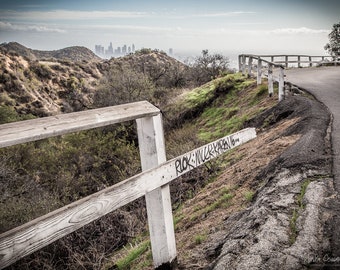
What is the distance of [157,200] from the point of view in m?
2.82

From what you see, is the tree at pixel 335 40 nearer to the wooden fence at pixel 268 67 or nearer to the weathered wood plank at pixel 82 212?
the wooden fence at pixel 268 67

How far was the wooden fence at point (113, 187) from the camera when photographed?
1.85 meters

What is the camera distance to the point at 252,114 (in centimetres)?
1179

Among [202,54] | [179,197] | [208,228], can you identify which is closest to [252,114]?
[179,197]

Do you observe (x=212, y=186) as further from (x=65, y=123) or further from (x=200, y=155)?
(x=65, y=123)

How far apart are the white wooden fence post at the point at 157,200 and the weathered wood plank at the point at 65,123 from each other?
14 centimetres

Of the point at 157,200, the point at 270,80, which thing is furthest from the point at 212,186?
the point at 270,80

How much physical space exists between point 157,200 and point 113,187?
0.59 meters

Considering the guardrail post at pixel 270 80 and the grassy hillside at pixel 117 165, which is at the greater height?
the guardrail post at pixel 270 80

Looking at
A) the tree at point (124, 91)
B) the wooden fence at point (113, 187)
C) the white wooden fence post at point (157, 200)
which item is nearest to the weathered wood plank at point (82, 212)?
the wooden fence at point (113, 187)

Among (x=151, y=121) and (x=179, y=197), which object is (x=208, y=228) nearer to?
(x=151, y=121)

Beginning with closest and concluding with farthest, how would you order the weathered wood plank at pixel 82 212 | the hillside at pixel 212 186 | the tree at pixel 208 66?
the weathered wood plank at pixel 82 212, the hillside at pixel 212 186, the tree at pixel 208 66

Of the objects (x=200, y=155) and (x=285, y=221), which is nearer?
(x=285, y=221)

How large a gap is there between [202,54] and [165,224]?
1205 inches
